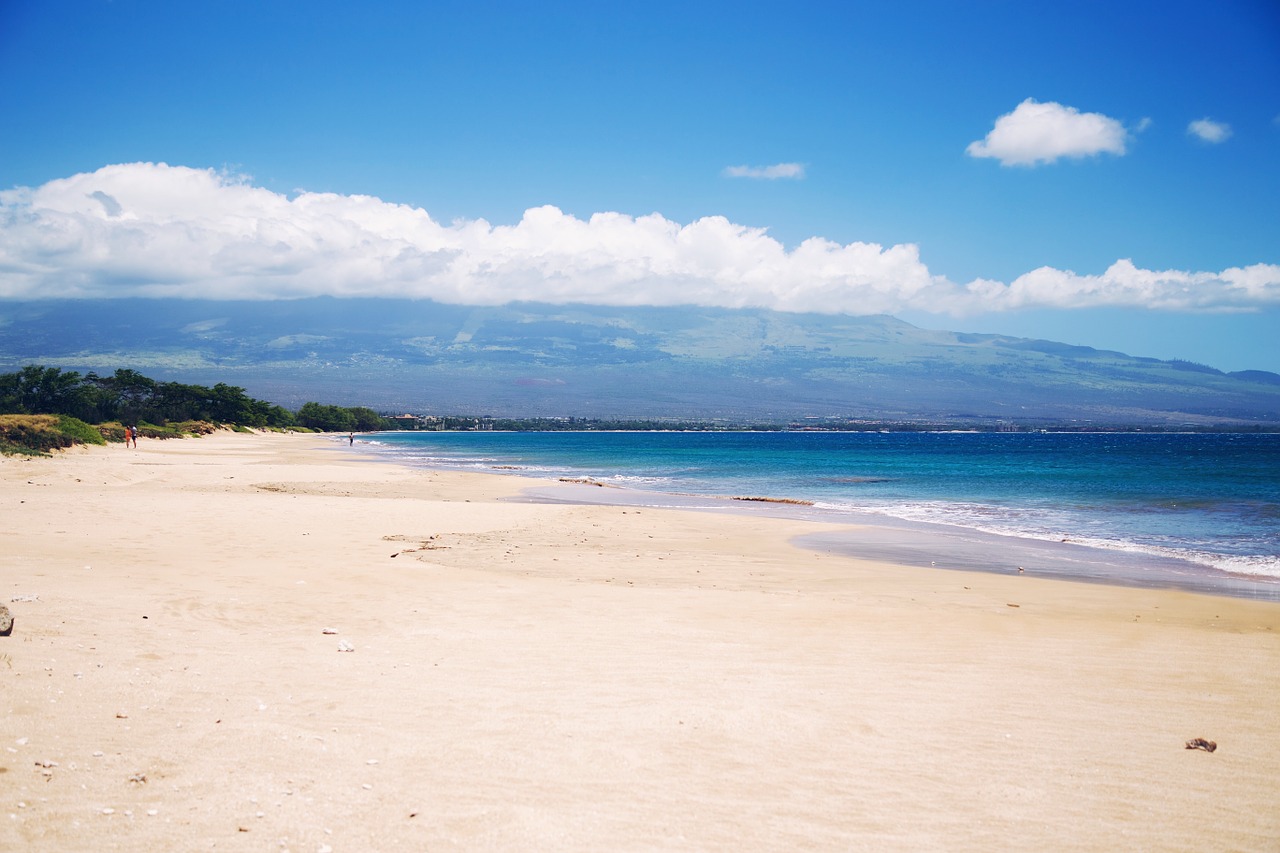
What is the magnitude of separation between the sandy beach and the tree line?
181 ft

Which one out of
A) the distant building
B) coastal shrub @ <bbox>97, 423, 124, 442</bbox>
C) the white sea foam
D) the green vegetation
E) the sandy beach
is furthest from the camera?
the distant building

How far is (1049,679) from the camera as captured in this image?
23.7ft

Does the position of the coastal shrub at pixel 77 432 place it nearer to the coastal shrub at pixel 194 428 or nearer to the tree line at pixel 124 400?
the tree line at pixel 124 400

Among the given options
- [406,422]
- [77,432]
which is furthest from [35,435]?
A: [406,422]

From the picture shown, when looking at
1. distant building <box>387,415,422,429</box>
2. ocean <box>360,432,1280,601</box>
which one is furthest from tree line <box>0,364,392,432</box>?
ocean <box>360,432,1280,601</box>

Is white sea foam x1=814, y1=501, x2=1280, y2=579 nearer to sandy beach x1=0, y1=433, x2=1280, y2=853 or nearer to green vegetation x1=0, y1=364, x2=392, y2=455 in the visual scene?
sandy beach x1=0, y1=433, x2=1280, y2=853

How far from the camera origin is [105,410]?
67.9 m

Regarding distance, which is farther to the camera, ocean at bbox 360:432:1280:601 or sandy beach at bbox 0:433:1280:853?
ocean at bbox 360:432:1280:601

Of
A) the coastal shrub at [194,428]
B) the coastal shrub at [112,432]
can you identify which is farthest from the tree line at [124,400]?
the coastal shrub at [112,432]

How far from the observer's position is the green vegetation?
34.0 m

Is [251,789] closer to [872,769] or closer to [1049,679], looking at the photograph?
[872,769]

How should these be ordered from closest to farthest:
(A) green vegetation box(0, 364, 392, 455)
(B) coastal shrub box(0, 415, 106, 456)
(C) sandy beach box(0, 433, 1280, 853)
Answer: (C) sandy beach box(0, 433, 1280, 853)
(B) coastal shrub box(0, 415, 106, 456)
(A) green vegetation box(0, 364, 392, 455)

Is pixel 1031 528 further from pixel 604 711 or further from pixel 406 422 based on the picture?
pixel 406 422

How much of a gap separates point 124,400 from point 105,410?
6683 mm
